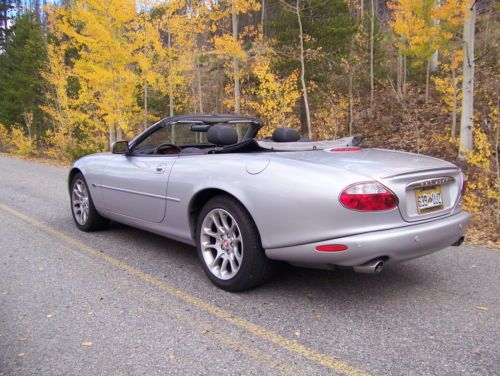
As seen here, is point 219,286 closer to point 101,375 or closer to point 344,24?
point 101,375

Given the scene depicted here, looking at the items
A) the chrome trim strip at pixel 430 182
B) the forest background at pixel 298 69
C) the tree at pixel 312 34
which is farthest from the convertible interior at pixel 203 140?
the tree at pixel 312 34

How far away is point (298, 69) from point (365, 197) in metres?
15.6

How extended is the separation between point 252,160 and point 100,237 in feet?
8.84

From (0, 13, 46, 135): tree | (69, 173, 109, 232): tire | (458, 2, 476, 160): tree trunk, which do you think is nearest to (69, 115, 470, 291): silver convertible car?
(69, 173, 109, 232): tire

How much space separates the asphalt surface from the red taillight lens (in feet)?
2.63

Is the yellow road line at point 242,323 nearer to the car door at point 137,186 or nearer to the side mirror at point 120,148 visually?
the car door at point 137,186

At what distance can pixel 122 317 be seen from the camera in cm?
292

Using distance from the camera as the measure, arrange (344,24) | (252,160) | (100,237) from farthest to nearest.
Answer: (344,24)
(100,237)
(252,160)

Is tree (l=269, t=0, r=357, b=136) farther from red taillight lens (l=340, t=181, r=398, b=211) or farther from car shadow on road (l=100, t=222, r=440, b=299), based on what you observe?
red taillight lens (l=340, t=181, r=398, b=211)

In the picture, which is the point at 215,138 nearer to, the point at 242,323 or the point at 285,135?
the point at 285,135

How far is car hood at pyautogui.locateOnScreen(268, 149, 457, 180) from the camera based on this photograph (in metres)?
2.86

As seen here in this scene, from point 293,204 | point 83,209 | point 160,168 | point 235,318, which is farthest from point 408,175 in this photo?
point 83,209

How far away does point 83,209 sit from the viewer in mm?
5324

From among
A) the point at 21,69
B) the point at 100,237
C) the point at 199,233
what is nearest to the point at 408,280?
the point at 199,233
